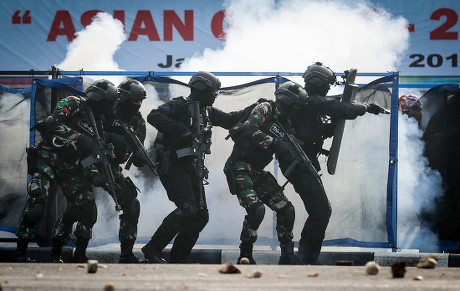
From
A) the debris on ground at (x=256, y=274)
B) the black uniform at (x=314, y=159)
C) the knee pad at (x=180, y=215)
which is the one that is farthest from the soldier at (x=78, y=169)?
the debris on ground at (x=256, y=274)

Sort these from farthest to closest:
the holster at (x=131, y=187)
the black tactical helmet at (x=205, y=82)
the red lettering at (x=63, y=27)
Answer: the red lettering at (x=63, y=27)
the black tactical helmet at (x=205, y=82)
the holster at (x=131, y=187)

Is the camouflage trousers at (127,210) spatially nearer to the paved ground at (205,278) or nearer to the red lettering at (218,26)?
the paved ground at (205,278)

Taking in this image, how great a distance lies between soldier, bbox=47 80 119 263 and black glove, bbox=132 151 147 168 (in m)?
0.41

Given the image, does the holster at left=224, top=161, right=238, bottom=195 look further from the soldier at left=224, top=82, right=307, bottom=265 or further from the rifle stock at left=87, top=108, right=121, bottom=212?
the rifle stock at left=87, top=108, right=121, bottom=212

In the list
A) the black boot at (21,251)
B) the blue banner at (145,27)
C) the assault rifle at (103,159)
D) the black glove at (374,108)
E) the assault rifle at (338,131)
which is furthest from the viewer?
the blue banner at (145,27)

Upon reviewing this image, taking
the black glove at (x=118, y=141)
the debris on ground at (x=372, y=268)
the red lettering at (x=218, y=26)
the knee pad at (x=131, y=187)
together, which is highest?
the red lettering at (x=218, y=26)

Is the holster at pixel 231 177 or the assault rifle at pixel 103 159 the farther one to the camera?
the holster at pixel 231 177

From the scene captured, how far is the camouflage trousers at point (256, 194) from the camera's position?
773 centimetres

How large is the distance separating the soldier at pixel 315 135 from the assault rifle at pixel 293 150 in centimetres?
4

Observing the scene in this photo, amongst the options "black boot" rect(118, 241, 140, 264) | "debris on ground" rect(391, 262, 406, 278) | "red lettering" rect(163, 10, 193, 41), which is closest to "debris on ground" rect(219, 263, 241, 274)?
"debris on ground" rect(391, 262, 406, 278)

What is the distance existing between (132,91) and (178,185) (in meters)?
0.96

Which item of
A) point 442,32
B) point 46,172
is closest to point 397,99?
point 46,172

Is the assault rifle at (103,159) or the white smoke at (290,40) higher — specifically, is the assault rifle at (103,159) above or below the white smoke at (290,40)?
below

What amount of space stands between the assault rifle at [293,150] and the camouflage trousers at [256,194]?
192 millimetres
